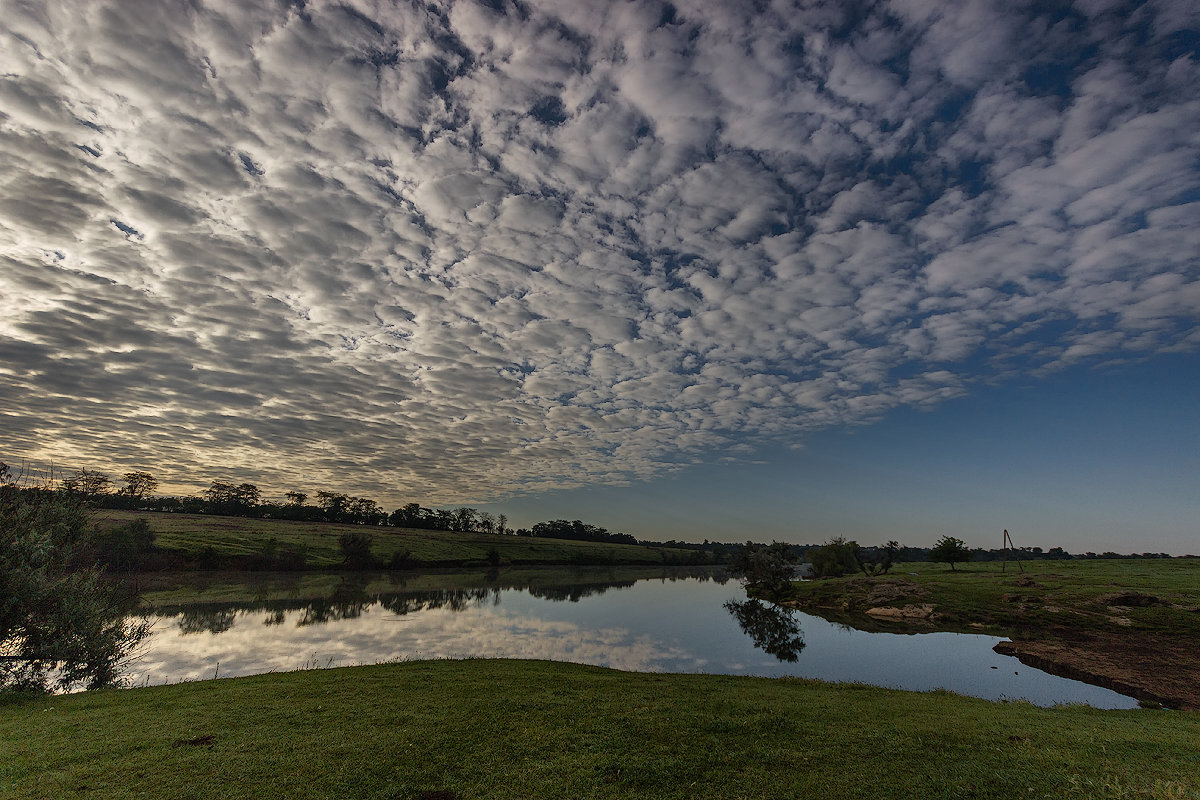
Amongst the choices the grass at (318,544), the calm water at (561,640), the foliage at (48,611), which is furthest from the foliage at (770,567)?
the grass at (318,544)

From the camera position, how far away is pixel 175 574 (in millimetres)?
85000

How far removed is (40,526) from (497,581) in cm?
9082

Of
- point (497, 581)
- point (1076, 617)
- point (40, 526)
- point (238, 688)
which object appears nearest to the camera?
→ point (238, 688)

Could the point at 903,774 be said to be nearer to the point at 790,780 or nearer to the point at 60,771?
the point at 790,780

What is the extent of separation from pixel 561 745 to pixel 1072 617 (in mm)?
60191

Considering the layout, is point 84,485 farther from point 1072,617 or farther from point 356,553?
point 356,553

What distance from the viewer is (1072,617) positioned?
48250mm

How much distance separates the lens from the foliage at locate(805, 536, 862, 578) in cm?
10900

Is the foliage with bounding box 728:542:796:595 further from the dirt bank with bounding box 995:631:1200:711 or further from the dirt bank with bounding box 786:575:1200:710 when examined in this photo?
the dirt bank with bounding box 995:631:1200:711

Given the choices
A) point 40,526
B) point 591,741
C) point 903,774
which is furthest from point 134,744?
point 903,774

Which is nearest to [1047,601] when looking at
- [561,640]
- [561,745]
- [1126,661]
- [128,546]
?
[1126,661]

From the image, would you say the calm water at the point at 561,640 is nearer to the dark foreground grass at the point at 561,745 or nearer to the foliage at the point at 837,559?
the dark foreground grass at the point at 561,745

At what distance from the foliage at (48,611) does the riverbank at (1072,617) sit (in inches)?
2133

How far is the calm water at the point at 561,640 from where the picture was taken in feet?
103
